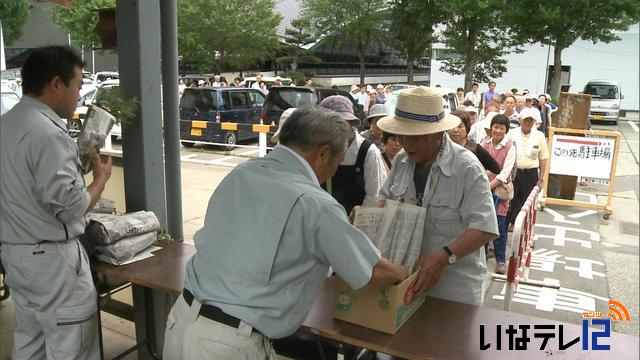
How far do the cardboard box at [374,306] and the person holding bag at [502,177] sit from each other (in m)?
3.86

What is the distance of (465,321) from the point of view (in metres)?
2.34

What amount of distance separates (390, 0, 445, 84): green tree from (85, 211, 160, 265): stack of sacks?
69.5 feet

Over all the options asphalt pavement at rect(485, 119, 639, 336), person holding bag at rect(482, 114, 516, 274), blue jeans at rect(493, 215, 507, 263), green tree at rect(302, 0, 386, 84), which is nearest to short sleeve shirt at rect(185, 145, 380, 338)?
asphalt pavement at rect(485, 119, 639, 336)

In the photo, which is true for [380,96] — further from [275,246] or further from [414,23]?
[275,246]

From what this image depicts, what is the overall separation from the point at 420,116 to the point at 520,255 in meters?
3.00

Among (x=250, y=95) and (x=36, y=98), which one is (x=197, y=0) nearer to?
(x=250, y=95)

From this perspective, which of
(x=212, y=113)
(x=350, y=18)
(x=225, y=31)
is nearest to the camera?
(x=212, y=113)

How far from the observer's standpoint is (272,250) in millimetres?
1773

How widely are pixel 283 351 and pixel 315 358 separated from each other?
8.8 inches

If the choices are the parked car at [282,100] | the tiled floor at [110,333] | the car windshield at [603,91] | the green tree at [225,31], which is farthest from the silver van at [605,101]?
the tiled floor at [110,333]

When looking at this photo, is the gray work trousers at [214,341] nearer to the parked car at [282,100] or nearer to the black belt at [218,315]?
the black belt at [218,315]

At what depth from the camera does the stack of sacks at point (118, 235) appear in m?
3.01

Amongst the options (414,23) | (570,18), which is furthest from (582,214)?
(414,23)

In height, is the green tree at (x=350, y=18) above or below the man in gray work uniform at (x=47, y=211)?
above
